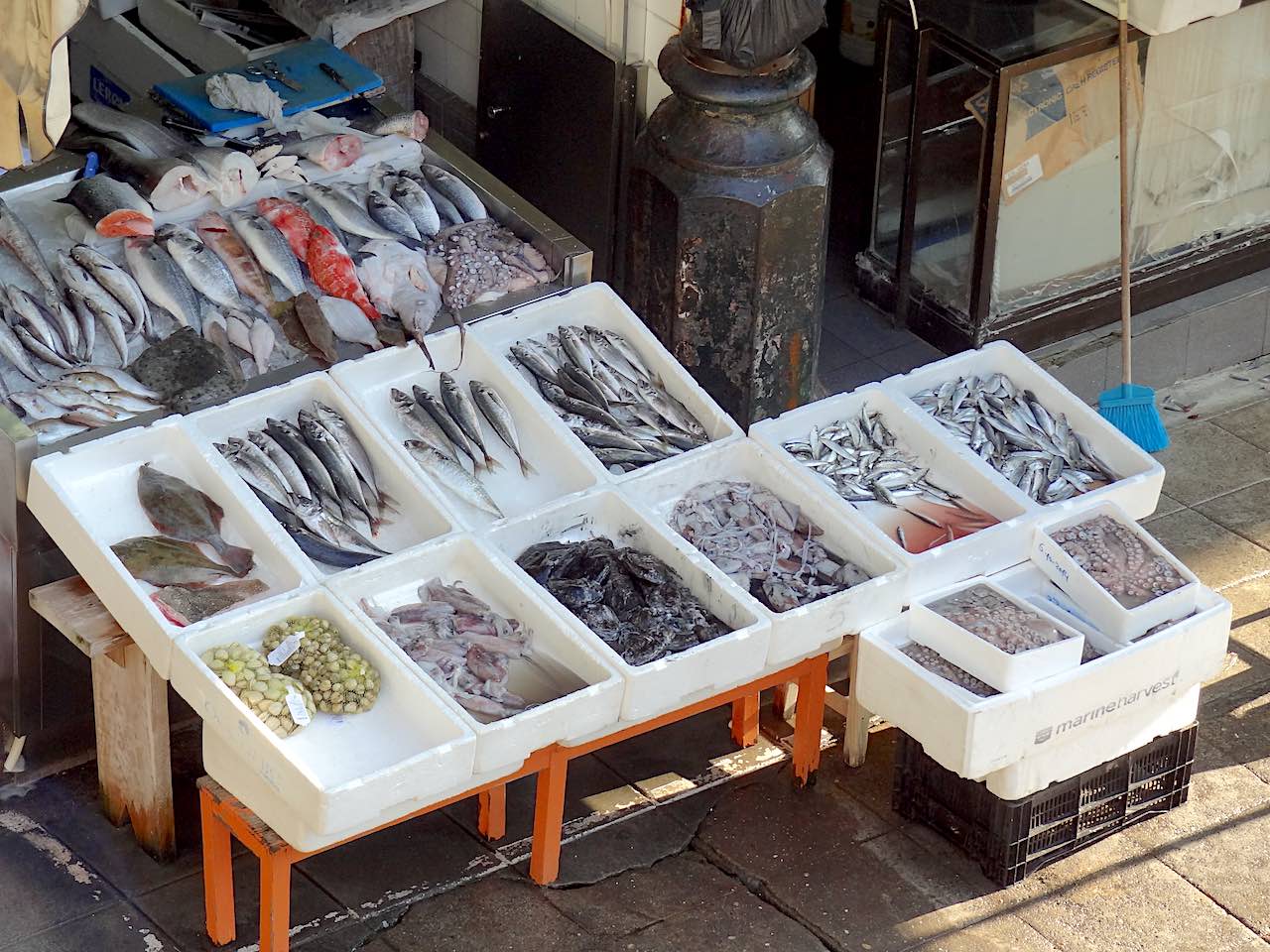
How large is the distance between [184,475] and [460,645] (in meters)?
1.15

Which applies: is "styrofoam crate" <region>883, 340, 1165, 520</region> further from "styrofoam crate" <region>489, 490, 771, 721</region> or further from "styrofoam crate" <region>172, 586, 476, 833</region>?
"styrofoam crate" <region>172, 586, 476, 833</region>

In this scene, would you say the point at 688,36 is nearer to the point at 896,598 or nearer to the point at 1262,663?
the point at 896,598

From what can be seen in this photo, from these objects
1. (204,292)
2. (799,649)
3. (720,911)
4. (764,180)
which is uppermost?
(764,180)

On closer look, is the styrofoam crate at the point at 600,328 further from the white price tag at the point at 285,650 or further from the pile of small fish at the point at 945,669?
the white price tag at the point at 285,650

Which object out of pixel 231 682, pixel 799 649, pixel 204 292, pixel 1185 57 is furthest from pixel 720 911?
pixel 1185 57

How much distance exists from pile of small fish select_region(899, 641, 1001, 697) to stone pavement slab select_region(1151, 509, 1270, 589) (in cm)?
238

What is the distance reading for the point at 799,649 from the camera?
666cm

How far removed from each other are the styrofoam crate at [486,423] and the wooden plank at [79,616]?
1.09 m

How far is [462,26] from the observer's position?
9.88 metres

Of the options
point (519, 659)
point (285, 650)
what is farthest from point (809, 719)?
point (285, 650)

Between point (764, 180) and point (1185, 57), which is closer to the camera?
point (764, 180)

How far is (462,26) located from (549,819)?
4.55 meters

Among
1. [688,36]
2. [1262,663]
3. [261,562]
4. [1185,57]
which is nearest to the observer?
[261,562]

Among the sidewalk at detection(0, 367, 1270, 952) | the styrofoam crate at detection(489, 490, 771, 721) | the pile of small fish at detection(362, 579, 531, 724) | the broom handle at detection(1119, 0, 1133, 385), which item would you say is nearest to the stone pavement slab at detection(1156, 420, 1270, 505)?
the broom handle at detection(1119, 0, 1133, 385)
